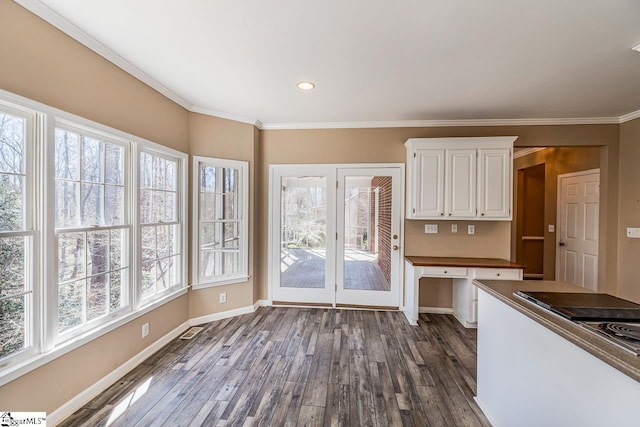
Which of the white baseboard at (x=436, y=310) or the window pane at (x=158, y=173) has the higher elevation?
the window pane at (x=158, y=173)

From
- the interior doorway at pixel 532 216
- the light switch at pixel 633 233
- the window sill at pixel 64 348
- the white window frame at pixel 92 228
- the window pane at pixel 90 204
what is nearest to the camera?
the window sill at pixel 64 348

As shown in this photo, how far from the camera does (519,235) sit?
539cm

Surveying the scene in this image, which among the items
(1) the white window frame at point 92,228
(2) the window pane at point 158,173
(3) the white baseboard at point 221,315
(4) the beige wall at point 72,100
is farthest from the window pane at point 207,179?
(3) the white baseboard at point 221,315

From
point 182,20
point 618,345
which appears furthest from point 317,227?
point 618,345

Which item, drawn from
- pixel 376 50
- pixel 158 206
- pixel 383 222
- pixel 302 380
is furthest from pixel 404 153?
pixel 158 206

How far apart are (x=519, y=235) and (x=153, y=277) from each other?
630 centimetres

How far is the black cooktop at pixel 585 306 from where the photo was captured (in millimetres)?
1212

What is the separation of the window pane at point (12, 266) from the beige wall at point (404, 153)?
95.6 inches

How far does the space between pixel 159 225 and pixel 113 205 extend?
540 mm

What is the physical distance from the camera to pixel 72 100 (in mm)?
1833

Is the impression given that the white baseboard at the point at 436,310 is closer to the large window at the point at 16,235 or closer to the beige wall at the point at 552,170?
the beige wall at the point at 552,170

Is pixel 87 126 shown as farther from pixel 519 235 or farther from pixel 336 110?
pixel 519 235

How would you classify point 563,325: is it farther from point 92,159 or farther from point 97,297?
point 92,159

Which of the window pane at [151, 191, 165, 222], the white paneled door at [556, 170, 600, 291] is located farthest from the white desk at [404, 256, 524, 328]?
the window pane at [151, 191, 165, 222]
